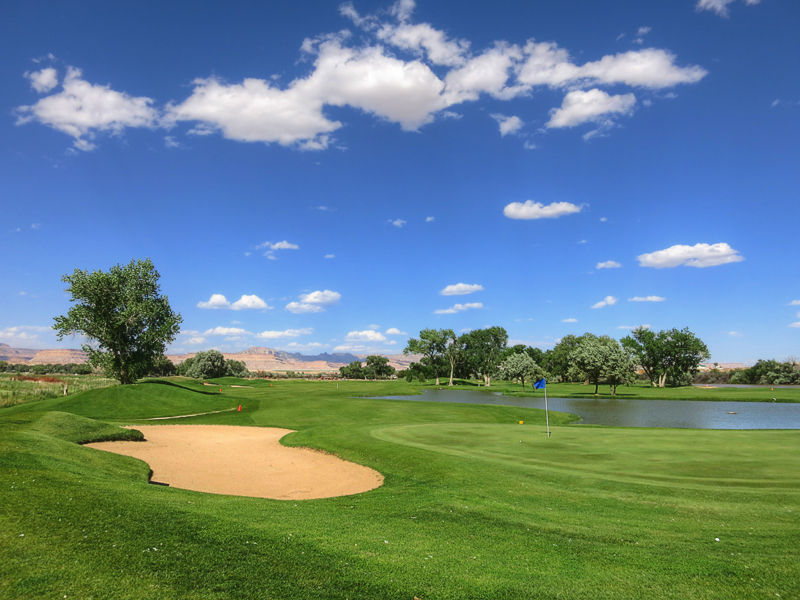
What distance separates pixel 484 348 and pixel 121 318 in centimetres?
8817

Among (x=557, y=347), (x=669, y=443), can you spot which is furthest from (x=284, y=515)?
(x=557, y=347)

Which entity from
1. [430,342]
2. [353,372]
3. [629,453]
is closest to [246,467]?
A: [629,453]

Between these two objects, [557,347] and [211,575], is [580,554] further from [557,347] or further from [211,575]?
[557,347]

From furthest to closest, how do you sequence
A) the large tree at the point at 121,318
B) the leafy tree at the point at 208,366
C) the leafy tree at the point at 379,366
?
the leafy tree at the point at 379,366 < the leafy tree at the point at 208,366 < the large tree at the point at 121,318

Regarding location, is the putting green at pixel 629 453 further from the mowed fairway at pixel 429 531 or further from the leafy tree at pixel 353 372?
the leafy tree at pixel 353 372

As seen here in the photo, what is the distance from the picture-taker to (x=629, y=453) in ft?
57.1

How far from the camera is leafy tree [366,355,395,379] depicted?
162375mm

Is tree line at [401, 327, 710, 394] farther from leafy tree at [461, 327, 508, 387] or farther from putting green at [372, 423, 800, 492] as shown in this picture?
putting green at [372, 423, 800, 492]

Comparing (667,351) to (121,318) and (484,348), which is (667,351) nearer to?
(484,348)

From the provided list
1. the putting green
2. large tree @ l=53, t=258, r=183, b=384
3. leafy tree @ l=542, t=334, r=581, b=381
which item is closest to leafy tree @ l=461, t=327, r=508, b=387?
leafy tree @ l=542, t=334, r=581, b=381

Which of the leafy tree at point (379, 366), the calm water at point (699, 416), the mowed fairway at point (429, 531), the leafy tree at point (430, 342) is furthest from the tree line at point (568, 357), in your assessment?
the mowed fairway at point (429, 531)

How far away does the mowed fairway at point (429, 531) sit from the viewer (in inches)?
217

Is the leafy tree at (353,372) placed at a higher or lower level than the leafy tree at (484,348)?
lower

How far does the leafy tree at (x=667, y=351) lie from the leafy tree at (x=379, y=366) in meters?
84.5
